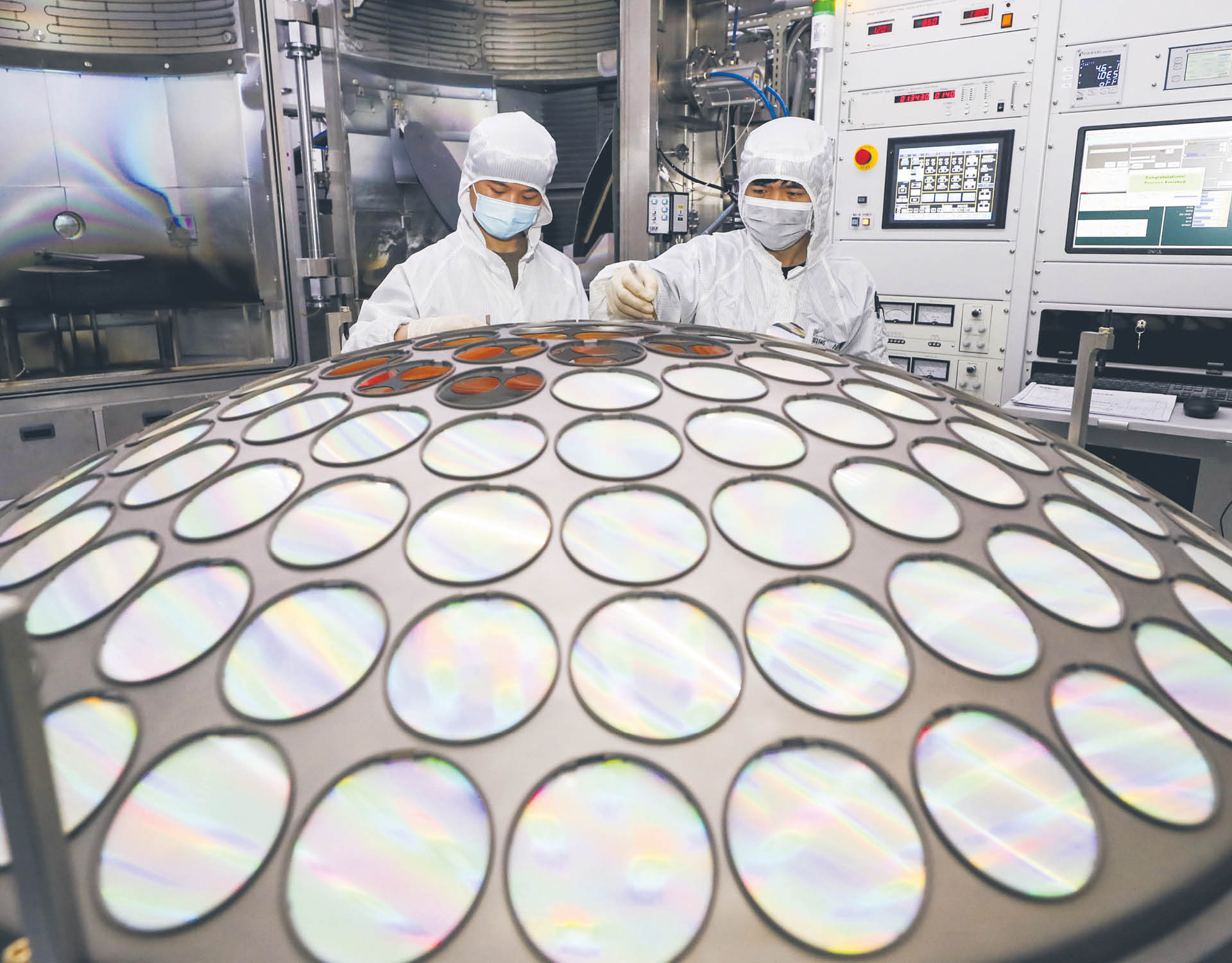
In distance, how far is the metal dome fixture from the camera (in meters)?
0.45

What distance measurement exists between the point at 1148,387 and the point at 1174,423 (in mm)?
453

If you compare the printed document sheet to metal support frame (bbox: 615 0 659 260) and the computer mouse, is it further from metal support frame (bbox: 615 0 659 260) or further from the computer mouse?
metal support frame (bbox: 615 0 659 260)

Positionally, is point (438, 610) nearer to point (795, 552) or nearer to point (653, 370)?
point (795, 552)

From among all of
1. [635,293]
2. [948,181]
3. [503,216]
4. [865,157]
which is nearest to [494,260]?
[503,216]

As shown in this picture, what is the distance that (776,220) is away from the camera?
8.45 ft

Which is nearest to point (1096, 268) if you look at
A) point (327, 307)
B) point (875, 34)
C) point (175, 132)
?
point (875, 34)

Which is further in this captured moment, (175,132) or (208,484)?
(175,132)

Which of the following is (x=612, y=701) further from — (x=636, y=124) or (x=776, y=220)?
(x=636, y=124)

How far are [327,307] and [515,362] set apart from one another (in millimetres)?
2898

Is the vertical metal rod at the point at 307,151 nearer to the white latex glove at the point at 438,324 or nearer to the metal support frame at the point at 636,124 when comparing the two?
the metal support frame at the point at 636,124

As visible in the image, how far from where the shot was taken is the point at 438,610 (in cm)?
57

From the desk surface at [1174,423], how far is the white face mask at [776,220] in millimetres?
929

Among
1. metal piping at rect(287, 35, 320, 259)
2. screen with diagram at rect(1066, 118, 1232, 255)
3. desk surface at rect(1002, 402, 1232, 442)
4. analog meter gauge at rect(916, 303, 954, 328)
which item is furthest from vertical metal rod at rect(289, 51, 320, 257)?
screen with diagram at rect(1066, 118, 1232, 255)

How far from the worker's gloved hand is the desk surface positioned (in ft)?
4.35
